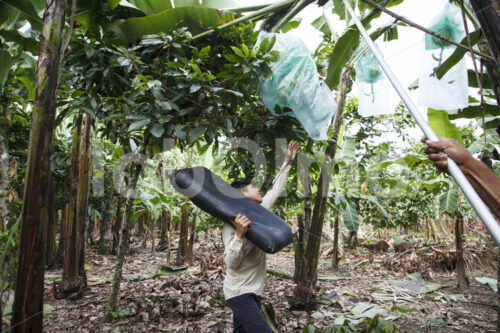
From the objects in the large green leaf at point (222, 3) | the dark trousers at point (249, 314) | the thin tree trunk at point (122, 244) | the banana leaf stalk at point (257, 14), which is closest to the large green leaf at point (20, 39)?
the thin tree trunk at point (122, 244)

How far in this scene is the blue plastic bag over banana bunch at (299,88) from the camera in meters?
2.33

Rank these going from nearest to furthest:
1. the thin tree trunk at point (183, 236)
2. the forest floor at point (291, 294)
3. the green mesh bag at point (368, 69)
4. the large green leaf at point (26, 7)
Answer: the large green leaf at point (26, 7), the green mesh bag at point (368, 69), the forest floor at point (291, 294), the thin tree trunk at point (183, 236)

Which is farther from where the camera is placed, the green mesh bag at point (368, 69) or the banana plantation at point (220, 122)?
the green mesh bag at point (368, 69)

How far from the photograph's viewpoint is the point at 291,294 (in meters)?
4.36

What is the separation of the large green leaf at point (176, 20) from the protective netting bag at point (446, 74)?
5.18 feet

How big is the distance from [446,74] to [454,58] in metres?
0.26

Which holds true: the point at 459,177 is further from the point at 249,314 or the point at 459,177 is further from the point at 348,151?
the point at 348,151

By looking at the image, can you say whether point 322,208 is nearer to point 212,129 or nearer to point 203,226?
point 212,129

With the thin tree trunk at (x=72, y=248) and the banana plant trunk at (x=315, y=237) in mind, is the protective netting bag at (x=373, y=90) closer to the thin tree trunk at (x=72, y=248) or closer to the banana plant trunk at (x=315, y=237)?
the banana plant trunk at (x=315, y=237)

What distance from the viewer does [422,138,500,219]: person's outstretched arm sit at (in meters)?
1.08

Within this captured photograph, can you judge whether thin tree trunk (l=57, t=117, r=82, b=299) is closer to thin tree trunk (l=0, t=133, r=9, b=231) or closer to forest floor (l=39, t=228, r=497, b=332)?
forest floor (l=39, t=228, r=497, b=332)

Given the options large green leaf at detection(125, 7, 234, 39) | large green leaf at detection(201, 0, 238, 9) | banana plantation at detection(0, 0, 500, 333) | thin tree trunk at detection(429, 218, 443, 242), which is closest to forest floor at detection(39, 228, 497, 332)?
banana plantation at detection(0, 0, 500, 333)

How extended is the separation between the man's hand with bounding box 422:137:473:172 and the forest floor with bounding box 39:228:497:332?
93.6 inches

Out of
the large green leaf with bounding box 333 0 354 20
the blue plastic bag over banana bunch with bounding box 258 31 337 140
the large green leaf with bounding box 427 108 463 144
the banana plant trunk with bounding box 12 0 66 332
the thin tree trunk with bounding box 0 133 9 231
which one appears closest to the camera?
the banana plant trunk with bounding box 12 0 66 332
